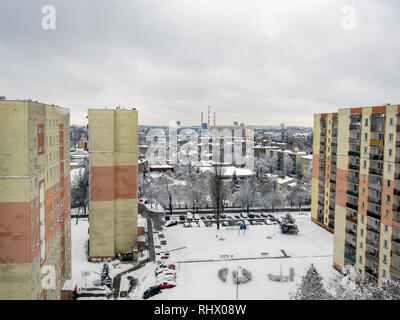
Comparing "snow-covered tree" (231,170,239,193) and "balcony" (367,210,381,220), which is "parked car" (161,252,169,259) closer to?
"balcony" (367,210,381,220)

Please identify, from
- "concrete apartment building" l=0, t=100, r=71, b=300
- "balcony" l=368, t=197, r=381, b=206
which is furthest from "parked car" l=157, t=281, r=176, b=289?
"balcony" l=368, t=197, r=381, b=206

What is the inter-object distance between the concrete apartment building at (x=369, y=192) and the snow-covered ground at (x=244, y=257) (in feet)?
6.28

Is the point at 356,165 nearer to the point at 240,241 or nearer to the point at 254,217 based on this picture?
the point at 240,241

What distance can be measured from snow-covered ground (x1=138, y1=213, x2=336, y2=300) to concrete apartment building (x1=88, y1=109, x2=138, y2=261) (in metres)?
2.64

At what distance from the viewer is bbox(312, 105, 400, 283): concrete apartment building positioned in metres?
10.8

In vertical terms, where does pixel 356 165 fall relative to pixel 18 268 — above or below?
above

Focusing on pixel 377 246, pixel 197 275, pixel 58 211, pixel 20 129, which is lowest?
pixel 197 275

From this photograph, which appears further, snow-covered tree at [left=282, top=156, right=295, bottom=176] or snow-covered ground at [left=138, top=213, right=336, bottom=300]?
snow-covered tree at [left=282, top=156, right=295, bottom=176]

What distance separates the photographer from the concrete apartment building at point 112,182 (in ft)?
46.8

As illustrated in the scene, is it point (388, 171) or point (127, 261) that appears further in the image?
point (127, 261)
